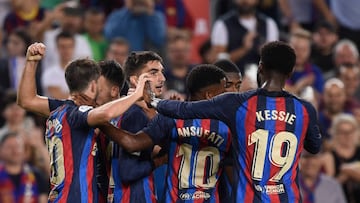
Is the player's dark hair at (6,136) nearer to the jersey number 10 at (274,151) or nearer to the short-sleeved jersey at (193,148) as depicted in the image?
the short-sleeved jersey at (193,148)

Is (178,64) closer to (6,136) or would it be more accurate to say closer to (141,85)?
(6,136)

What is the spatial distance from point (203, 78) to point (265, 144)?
2.39 ft

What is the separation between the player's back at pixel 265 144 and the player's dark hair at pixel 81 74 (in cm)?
Result: 110

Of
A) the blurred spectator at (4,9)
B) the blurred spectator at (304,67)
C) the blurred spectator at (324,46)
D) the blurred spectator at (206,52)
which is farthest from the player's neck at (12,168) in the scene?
the blurred spectator at (324,46)

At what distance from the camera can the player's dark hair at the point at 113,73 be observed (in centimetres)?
888

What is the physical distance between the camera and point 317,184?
13016 millimetres

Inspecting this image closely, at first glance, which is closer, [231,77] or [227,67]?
[231,77]

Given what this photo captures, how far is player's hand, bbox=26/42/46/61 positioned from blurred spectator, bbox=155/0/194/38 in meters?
7.10

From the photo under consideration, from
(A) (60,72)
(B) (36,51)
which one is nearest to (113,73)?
(B) (36,51)

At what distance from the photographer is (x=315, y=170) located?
12992mm

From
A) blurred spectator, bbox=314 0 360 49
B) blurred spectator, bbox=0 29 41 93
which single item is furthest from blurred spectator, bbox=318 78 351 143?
blurred spectator, bbox=0 29 41 93

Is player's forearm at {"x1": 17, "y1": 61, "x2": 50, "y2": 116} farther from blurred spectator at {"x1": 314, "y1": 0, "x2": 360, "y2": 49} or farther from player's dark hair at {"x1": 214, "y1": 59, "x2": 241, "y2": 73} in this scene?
blurred spectator at {"x1": 314, "y1": 0, "x2": 360, "y2": 49}

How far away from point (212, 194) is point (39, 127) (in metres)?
5.47

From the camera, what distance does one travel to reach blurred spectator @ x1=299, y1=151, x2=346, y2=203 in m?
13.0
